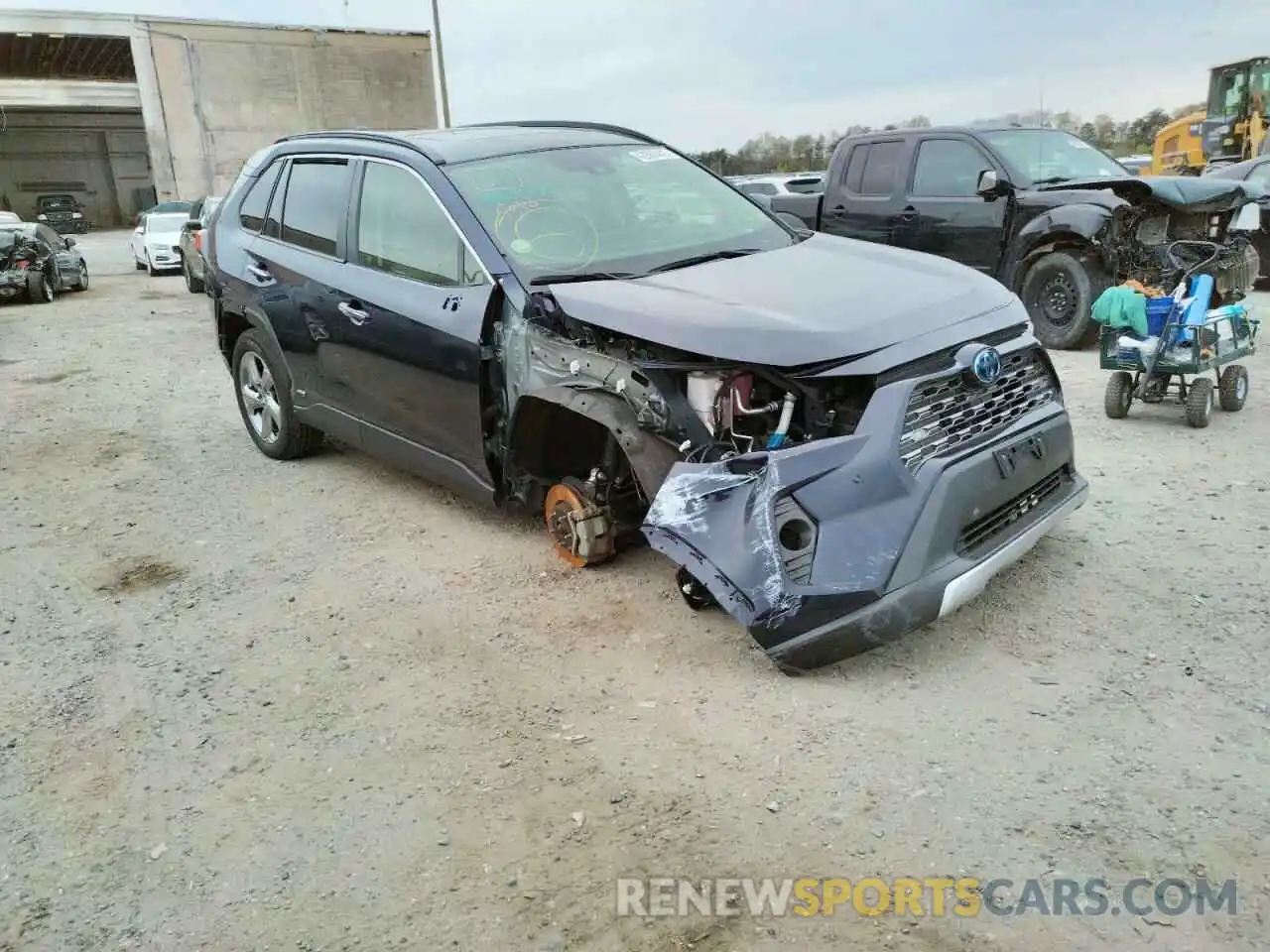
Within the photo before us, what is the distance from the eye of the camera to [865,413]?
3186mm

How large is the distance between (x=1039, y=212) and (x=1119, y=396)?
286 cm

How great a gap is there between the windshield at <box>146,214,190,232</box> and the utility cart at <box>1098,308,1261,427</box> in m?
21.0

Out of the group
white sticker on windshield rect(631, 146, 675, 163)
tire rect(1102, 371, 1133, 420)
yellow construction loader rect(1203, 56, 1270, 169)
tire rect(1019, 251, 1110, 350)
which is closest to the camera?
white sticker on windshield rect(631, 146, 675, 163)

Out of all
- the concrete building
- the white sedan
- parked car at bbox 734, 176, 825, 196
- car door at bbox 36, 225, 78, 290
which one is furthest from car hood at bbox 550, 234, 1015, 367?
the concrete building

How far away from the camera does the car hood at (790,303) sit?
A: 321 centimetres

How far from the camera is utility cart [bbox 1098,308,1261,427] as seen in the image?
19.3 ft

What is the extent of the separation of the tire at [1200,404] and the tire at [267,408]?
5.43 meters

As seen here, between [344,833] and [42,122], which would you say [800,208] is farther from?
[42,122]

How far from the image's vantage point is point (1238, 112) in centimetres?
1847

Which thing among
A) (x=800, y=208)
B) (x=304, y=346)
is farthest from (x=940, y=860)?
(x=800, y=208)

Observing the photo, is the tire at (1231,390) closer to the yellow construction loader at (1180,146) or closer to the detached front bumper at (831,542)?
the detached front bumper at (831,542)

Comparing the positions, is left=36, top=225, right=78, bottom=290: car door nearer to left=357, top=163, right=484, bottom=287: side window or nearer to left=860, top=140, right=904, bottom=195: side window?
left=860, top=140, right=904, bottom=195: side window

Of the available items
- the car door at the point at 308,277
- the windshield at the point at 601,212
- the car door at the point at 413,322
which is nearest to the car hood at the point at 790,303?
the windshield at the point at 601,212

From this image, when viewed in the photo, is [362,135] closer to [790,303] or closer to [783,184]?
[790,303]
